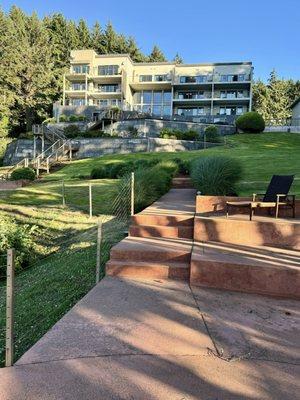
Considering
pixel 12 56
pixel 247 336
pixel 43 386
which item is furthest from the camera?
pixel 12 56

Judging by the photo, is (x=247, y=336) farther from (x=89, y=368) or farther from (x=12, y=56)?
(x=12, y=56)

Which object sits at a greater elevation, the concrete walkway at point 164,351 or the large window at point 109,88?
the large window at point 109,88

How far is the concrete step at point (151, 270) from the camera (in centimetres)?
496

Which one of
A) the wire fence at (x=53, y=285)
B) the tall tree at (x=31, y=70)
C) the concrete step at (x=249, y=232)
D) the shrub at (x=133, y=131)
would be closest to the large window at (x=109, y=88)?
the tall tree at (x=31, y=70)

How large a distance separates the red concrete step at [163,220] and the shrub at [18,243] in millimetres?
2601

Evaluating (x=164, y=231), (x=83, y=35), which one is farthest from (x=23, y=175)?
(x=83, y=35)

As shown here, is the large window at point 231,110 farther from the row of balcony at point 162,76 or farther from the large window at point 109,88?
the large window at point 109,88

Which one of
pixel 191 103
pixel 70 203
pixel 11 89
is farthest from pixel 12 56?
pixel 70 203

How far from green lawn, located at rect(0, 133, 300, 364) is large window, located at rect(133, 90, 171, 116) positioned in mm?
31857

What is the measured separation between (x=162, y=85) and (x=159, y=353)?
48878 mm

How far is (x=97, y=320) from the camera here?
359cm

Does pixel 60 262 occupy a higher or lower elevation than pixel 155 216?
lower

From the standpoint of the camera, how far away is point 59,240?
8836mm

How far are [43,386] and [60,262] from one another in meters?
4.47
